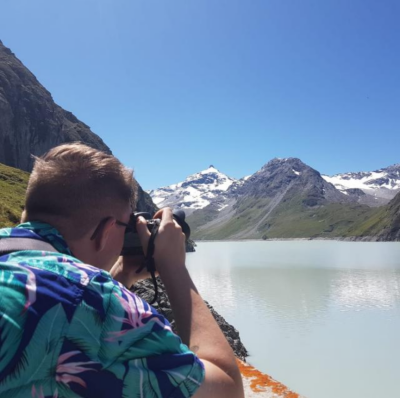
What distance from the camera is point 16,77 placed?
377ft

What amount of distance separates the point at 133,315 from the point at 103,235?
549 mm

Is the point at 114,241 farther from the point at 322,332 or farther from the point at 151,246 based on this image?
the point at 322,332

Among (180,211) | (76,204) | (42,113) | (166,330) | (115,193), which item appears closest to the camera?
(166,330)

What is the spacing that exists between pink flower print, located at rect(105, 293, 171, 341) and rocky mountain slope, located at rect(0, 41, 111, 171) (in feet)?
317

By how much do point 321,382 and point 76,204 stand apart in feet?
41.0

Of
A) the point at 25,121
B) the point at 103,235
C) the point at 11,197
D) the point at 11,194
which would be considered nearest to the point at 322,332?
the point at 103,235

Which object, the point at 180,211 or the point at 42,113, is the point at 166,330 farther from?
the point at 42,113

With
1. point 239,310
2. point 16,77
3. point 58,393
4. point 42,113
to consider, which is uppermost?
point 16,77

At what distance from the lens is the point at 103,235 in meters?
1.87

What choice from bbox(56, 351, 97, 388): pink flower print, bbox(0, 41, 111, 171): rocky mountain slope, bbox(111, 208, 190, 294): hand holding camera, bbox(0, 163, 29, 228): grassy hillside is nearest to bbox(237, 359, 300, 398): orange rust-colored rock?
bbox(111, 208, 190, 294): hand holding camera

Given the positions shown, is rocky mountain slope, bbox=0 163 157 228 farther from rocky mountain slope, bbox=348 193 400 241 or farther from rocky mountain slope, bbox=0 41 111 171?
rocky mountain slope, bbox=348 193 400 241

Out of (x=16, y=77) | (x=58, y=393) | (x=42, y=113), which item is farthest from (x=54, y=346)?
(x=16, y=77)

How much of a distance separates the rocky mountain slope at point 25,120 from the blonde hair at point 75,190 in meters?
96.0

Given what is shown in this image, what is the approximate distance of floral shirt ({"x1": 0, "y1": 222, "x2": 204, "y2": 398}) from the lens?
129 centimetres
